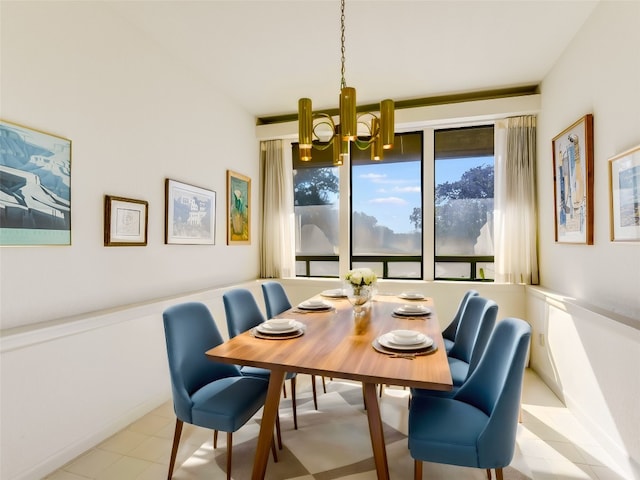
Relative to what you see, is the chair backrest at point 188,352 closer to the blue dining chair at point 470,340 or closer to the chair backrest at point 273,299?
the chair backrest at point 273,299

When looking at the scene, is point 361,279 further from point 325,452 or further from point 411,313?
point 325,452

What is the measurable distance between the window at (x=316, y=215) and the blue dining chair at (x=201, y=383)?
2481mm

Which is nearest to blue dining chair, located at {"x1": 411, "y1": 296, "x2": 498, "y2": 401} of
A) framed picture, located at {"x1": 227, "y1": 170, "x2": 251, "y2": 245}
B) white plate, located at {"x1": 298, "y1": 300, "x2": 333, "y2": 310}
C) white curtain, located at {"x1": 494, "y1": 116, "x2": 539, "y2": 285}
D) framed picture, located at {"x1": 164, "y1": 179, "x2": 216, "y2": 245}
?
white plate, located at {"x1": 298, "y1": 300, "x2": 333, "y2": 310}

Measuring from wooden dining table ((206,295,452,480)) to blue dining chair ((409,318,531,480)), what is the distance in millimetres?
208

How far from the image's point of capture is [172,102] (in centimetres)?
301

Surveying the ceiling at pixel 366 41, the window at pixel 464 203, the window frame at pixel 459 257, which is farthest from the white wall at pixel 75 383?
the window at pixel 464 203

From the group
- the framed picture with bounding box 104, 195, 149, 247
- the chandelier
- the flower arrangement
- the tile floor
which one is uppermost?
the chandelier

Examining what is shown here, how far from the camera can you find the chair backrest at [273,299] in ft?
9.59

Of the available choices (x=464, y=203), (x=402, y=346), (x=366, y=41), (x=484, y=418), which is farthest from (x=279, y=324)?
(x=464, y=203)

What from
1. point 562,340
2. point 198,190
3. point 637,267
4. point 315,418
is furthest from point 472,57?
point 315,418

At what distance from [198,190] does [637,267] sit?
3.36 meters

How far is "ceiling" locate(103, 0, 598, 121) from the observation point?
240 centimetres

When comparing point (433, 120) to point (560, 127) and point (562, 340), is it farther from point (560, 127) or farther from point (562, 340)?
point (562, 340)

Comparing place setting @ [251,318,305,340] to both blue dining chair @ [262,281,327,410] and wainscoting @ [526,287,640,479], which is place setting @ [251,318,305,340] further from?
wainscoting @ [526,287,640,479]
